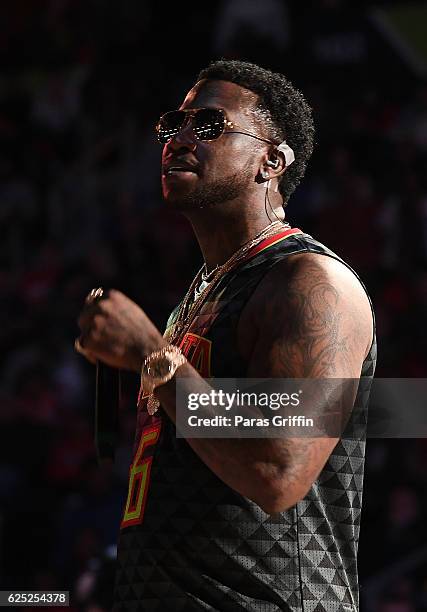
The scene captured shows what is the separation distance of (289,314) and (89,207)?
7.91 m

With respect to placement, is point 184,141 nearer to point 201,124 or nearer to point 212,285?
point 201,124

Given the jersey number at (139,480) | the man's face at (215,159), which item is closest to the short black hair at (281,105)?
the man's face at (215,159)

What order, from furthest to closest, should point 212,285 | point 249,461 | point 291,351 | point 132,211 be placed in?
point 132,211 → point 212,285 → point 291,351 → point 249,461

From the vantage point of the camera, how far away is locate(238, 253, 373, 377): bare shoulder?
2.38 meters

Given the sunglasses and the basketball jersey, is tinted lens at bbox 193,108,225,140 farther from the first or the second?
the basketball jersey

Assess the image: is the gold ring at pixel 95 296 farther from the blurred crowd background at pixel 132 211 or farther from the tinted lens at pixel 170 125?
the blurred crowd background at pixel 132 211

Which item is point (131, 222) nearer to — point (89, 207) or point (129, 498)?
point (89, 207)

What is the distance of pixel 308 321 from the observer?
2.39 meters

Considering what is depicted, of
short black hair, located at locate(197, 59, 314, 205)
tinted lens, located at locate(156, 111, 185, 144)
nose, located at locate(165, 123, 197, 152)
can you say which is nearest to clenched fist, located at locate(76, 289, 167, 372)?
nose, located at locate(165, 123, 197, 152)

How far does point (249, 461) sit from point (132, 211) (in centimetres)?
751

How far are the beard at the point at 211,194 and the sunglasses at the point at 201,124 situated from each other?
0.13 meters

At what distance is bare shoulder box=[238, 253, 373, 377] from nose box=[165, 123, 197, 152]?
555mm

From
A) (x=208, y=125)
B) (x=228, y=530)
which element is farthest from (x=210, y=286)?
(x=228, y=530)

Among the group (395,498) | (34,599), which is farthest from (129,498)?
(395,498)
